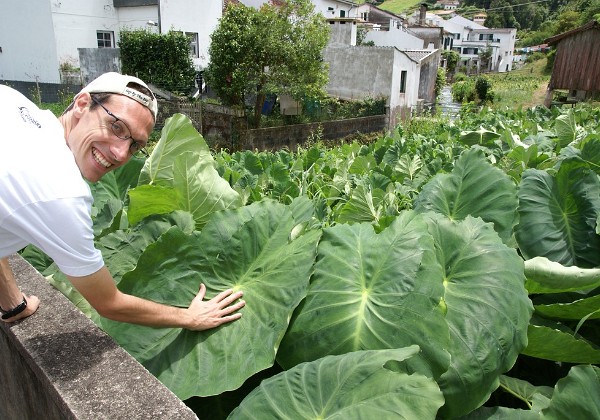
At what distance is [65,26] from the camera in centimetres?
1923

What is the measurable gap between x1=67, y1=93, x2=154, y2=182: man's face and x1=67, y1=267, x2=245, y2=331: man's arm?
38cm

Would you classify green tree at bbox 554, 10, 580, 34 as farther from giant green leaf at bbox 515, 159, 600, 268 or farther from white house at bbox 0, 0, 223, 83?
giant green leaf at bbox 515, 159, 600, 268

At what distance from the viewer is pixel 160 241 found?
4.44 ft

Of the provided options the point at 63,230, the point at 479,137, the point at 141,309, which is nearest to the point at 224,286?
the point at 141,309

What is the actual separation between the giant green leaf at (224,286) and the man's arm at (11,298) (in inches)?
17.2

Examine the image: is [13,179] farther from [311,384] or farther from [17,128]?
[311,384]

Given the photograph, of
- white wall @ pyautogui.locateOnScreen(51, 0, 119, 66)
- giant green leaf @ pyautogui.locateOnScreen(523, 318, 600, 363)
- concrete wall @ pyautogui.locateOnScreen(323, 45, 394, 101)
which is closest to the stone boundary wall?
concrete wall @ pyautogui.locateOnScreen(323, 45, 394, 101)

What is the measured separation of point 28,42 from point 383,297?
71.8 ft

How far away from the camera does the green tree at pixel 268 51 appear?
16.5 meters

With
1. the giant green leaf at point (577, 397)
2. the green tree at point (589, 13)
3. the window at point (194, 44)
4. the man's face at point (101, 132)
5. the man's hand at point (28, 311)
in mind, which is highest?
the green tree at point (589, 13)

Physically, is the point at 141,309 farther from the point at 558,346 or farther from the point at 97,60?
the point at 97,60

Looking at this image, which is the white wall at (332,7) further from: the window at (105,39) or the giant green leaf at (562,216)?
the giant green leaf at (562,216)

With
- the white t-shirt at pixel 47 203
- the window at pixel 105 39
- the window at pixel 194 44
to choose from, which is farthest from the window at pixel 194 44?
the white t-shirt at pixel 47 203

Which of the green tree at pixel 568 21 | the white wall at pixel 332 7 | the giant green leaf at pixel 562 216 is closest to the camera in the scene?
the giant green leaf at pixel 562 216
